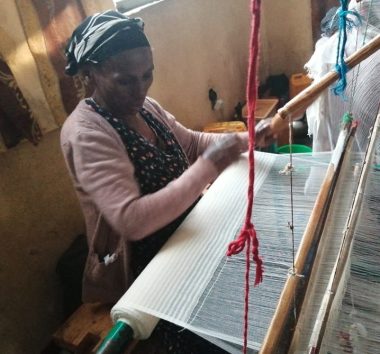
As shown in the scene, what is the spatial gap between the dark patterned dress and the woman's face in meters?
0.04

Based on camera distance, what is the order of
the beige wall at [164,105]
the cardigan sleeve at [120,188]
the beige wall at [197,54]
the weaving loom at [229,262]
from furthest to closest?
the beige wall at [197,54] → the beige wall at [164,105] → the cardigan sleeve at [120,188] → the weaving loom at [229,262]

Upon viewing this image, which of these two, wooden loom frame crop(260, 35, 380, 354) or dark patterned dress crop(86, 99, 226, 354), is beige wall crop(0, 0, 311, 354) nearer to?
dark patterned dress crop(86, 99, 226, 354)

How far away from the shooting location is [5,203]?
5.25 feet

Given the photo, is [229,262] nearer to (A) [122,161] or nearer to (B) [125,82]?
(A) [122,161]

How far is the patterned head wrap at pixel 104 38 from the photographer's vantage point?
3.21 ft

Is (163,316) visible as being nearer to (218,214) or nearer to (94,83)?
(218,214)

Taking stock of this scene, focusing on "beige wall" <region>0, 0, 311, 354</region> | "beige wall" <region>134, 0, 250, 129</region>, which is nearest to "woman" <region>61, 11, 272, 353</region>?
"beige wall" <region>0, 0, 311, 354</region>

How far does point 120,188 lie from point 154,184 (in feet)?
0.58

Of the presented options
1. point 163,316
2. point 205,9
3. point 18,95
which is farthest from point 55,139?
point 205,9

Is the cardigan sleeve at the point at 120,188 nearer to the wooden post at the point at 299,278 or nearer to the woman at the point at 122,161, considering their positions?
the woman at the point at 122,161

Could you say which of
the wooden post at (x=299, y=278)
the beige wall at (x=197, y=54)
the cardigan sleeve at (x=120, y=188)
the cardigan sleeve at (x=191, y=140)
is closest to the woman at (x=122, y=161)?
the cardigan sleeve at (x=120, y=188)

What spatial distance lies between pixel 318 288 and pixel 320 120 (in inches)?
36.4

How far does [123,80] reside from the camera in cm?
102

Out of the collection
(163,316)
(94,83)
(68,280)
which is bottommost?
(68,280)
